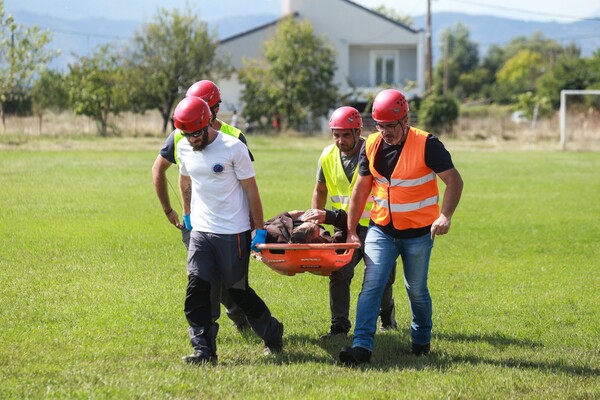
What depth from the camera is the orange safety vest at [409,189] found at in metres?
7.68

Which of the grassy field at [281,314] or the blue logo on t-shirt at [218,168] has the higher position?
the blue logo on t-shirt at [218,168]

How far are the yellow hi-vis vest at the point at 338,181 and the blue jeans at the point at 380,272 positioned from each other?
71 centimetres

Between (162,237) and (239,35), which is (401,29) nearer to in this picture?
(239,35)

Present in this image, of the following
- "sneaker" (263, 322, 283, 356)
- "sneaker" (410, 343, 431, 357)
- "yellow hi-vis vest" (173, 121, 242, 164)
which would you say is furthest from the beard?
"sneaker" (410, 343, 431, 357)

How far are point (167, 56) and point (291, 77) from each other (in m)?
8.31

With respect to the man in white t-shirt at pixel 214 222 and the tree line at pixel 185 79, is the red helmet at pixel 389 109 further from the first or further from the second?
the tree line at pixel 185 79

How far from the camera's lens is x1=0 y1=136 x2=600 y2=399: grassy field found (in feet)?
23.0

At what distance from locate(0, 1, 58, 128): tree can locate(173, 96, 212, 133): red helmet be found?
36018 mm

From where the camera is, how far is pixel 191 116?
7.38m

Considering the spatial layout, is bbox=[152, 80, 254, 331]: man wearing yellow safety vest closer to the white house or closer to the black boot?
the black boot

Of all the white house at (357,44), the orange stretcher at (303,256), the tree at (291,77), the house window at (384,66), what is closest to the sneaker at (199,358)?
the orange stretcher at (303,256)

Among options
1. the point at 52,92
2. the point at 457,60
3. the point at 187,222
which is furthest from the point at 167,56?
the point at 457,60

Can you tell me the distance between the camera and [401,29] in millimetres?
71688

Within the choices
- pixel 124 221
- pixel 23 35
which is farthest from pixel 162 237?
pixel 23 35
